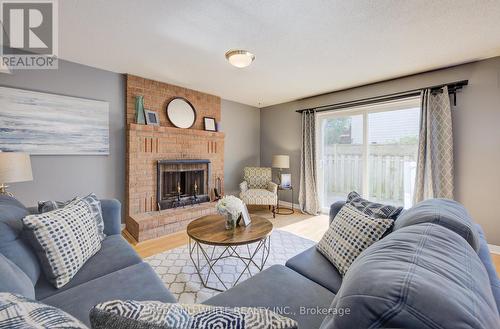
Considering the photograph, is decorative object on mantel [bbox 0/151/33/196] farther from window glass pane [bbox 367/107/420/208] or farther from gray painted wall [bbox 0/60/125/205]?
window glass pane [bbox 367/107/420/208]

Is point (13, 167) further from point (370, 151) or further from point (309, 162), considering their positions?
point (370, 151)

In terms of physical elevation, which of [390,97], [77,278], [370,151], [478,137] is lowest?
[77,278]

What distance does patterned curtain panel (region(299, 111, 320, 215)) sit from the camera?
4.31 metres

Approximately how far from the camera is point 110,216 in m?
1.87

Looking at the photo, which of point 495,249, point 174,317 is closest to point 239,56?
point 174,317

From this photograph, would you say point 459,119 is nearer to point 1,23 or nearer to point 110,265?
point 110,265

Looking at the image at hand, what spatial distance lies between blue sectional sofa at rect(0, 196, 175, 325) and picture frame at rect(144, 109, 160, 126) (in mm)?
2181

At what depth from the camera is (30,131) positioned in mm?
2619

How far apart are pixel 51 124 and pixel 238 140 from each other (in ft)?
10.4

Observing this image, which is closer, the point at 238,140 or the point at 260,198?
the point at 260,198

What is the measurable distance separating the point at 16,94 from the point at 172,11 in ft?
7.35

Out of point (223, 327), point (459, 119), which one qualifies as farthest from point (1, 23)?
point (459, 119)

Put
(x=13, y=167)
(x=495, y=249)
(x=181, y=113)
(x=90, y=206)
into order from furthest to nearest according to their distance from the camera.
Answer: (x=181, y=113) < (x=495, y=249) < (x=13, y=167) < (x=90, y=206)

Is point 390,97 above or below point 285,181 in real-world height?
above
